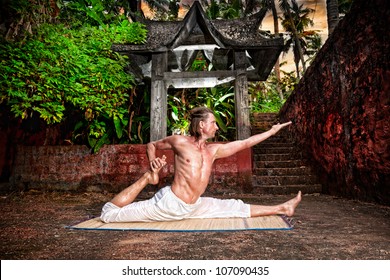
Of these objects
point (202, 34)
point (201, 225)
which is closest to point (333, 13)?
point (202, 34)

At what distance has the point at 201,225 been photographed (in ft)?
8.42

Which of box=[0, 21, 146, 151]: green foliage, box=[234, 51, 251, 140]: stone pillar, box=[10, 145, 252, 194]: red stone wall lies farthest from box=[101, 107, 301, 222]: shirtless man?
box=[234, 51, 251, 140]: stone pillar

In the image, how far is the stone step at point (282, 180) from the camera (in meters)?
5.69

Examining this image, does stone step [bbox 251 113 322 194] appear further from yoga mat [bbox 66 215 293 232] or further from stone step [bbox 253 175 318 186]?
yoga mat [bbox 66 215 293 232]

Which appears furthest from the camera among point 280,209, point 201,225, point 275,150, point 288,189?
point 275,150

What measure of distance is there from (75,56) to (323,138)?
5047 mm

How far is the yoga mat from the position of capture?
2416 mm

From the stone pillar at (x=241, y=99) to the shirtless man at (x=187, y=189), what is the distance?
3041mm

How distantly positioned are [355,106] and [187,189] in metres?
3.12

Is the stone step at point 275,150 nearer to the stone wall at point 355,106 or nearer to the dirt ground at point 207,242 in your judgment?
the stone wall at point 355,106

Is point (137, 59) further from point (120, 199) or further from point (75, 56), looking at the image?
point (120, 199)

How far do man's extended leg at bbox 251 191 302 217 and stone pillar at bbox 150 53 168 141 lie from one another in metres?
3.40

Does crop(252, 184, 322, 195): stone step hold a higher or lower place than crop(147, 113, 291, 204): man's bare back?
lower

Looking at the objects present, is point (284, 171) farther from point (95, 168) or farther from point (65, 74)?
point (65, 74)
